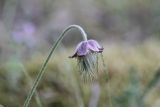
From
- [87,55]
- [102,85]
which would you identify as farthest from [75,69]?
[87,55]

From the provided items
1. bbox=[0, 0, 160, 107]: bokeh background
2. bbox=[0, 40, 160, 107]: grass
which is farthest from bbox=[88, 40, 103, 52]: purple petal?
bbox=[0, 40, 160, 107]: grass

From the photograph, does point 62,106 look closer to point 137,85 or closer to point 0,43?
point 137,85

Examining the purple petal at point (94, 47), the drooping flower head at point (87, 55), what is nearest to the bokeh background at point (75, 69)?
the drooping flower head at point (87, 55)

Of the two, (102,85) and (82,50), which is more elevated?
(102,85)

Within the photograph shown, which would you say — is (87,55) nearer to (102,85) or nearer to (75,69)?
(102,85)

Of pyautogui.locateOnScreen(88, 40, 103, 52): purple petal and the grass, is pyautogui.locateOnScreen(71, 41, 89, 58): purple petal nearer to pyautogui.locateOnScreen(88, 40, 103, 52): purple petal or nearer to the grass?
pyautogui.locateOnScreen(88, 40, 103, 52): purple petal

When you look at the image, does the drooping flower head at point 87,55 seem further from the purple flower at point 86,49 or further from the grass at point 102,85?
the grass at point 102,85

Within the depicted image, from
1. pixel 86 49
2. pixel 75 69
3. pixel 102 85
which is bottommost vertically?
pixel 86 49

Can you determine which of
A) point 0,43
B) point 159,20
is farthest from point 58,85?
point 159,20
